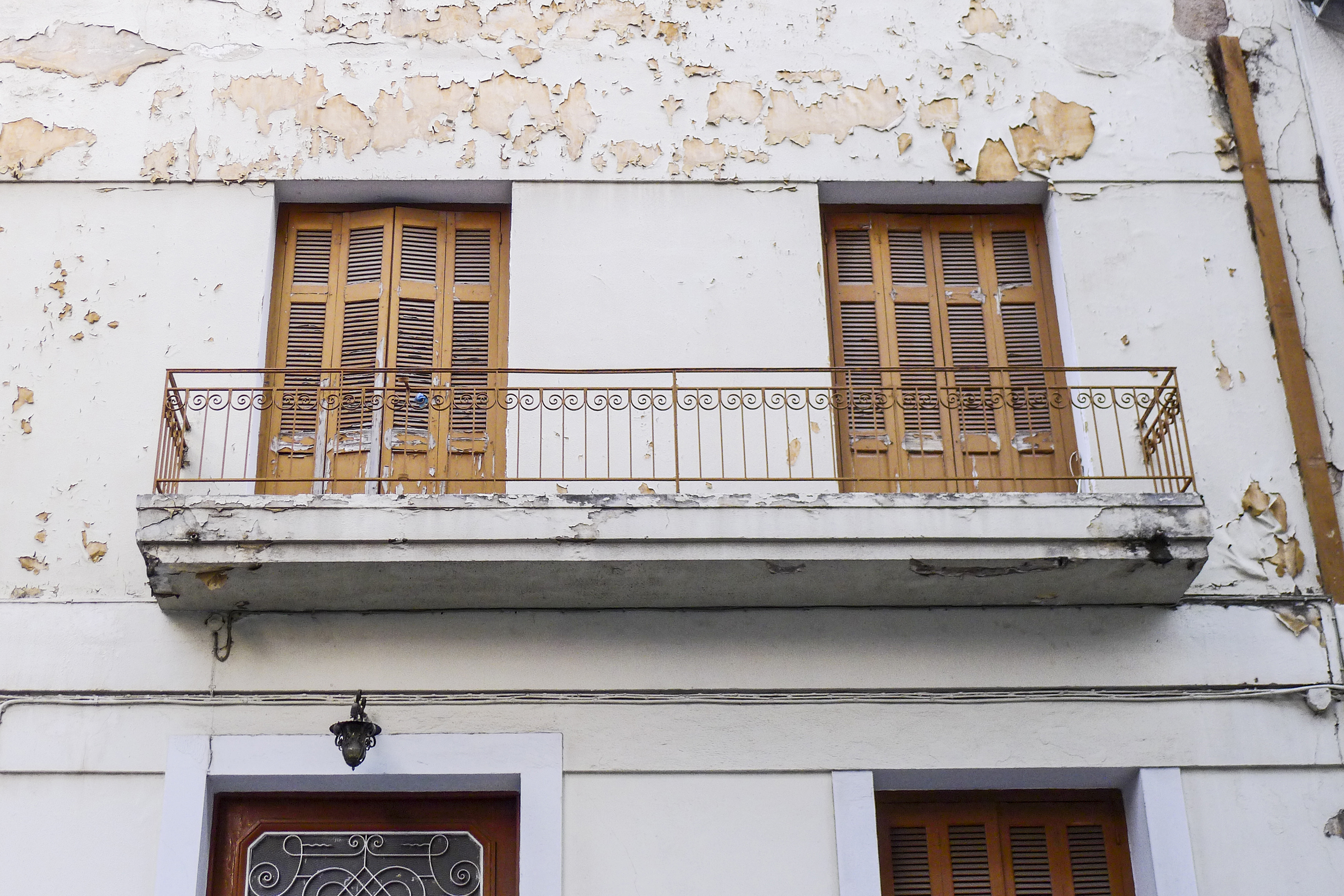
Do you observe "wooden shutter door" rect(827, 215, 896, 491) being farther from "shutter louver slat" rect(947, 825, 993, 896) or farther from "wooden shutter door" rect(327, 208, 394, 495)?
"wooden shutter door" rect(327, 208, 394, 495)

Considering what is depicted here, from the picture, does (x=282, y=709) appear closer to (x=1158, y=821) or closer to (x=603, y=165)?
(x=603, y=165)

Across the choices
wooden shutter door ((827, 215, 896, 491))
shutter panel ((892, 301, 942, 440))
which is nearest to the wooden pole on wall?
shutter panel ((892, 301, 942, 440))

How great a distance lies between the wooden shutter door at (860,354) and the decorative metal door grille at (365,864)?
2.77m

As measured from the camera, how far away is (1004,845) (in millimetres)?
7164

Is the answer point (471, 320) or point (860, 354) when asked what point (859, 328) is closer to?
point (860, 354)

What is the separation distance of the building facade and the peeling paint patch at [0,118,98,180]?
3 cm

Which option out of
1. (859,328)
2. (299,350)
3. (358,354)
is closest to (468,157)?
(358,354)

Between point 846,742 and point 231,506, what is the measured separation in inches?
126

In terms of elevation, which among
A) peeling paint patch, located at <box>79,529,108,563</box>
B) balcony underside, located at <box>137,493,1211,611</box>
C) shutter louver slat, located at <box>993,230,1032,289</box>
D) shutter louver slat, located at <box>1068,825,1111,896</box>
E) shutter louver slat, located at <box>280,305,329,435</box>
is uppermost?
shutter louver slat, located at <box>993,230,1032,289</box>

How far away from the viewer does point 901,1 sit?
8719mm

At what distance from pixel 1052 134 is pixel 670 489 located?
10.6 feet

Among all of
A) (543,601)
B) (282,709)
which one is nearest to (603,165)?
(543,601)

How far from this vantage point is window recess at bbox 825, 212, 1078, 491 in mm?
7832

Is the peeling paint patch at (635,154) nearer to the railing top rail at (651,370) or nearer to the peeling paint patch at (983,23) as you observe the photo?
the railing top rail at (651,370)
